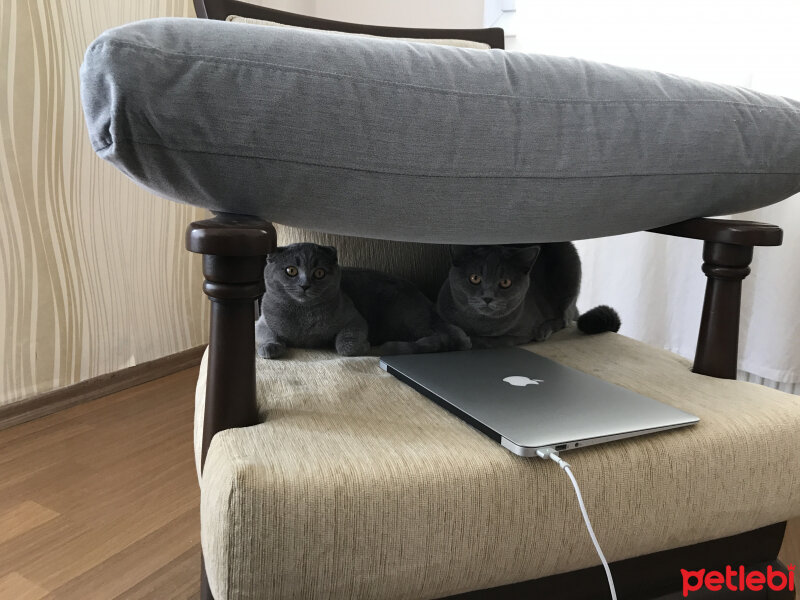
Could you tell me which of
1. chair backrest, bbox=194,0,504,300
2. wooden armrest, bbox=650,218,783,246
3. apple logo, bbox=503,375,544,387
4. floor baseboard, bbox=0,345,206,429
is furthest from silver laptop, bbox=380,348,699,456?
floor baseboard, bbox=0,345,206,429

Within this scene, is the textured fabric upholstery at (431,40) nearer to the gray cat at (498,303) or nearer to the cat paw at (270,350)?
the gray cat at (498,303)

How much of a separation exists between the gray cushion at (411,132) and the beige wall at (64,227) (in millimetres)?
1166

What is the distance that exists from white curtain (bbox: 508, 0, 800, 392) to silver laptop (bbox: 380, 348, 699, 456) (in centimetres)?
92

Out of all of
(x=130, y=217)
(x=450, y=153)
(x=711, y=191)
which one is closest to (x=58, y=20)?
(x=130, y=217)

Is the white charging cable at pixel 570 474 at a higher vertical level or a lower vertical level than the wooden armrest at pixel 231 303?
lower

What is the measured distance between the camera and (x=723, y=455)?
0.60 metres

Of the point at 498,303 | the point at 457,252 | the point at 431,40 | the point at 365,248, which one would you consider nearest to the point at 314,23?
the point at 431,40

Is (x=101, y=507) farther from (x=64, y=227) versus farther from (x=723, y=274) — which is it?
(x=723, y=274)

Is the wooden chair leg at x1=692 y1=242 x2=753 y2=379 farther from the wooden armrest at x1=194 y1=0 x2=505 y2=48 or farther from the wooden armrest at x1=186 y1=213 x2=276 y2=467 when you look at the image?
the wooden armrest at x1=194 y1=0 x2=505 y2=48

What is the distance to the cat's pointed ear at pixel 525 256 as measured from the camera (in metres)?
0.96

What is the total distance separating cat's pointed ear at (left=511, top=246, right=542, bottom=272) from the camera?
3.14 feet

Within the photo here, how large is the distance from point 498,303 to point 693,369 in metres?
0.29

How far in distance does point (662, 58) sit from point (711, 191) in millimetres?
994

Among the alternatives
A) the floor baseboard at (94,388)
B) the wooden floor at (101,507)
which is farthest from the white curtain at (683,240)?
the floor baseboard at (94,388)
